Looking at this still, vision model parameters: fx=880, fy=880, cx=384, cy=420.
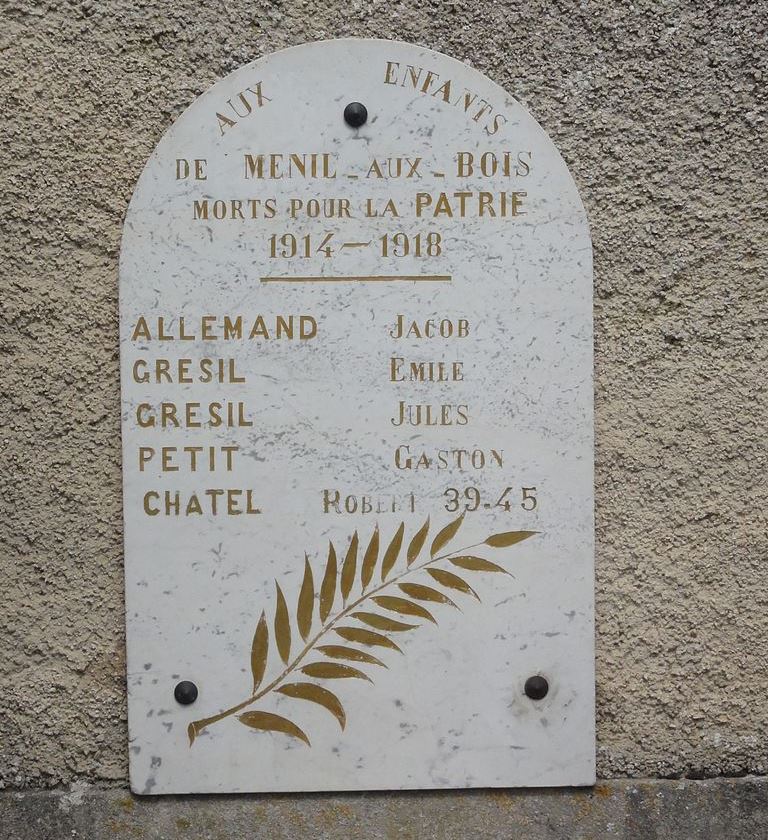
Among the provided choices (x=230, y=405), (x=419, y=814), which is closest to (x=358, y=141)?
(x=230, y=405)

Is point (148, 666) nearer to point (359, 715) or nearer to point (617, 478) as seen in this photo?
point (359, 715)

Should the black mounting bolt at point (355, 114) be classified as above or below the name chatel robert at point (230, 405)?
above

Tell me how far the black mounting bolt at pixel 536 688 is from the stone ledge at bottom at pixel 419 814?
0.21 meters

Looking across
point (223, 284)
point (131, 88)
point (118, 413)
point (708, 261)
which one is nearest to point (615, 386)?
point (708, 261)

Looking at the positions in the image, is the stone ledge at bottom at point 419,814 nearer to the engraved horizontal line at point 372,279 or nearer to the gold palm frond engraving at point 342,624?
the gold palm frond engraving at point 342,624

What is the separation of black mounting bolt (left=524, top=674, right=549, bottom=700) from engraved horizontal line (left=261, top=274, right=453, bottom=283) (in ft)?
2.91

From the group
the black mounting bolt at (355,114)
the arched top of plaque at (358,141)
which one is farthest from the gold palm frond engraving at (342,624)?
the black mounting bolt at (355,114)

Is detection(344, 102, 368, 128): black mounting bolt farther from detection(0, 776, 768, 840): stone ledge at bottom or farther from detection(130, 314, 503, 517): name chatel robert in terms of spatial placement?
detection(0, 776, 768, 840): stone ledge at bottom

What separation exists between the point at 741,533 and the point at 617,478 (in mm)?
299

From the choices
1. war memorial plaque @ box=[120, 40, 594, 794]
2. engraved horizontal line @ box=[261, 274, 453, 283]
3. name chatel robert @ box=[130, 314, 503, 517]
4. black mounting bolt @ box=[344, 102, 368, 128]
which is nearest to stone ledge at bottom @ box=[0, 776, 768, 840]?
war memorial plaque @ box=[120, 40, 594, 794]

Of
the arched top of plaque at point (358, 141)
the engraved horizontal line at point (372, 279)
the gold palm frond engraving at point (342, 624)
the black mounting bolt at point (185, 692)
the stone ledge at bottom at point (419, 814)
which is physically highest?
the arched top of plaque at point (358, 141)

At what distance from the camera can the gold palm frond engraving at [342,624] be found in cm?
→ 191

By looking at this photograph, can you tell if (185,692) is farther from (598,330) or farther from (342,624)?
(598,330)

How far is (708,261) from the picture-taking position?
1.94 meters
